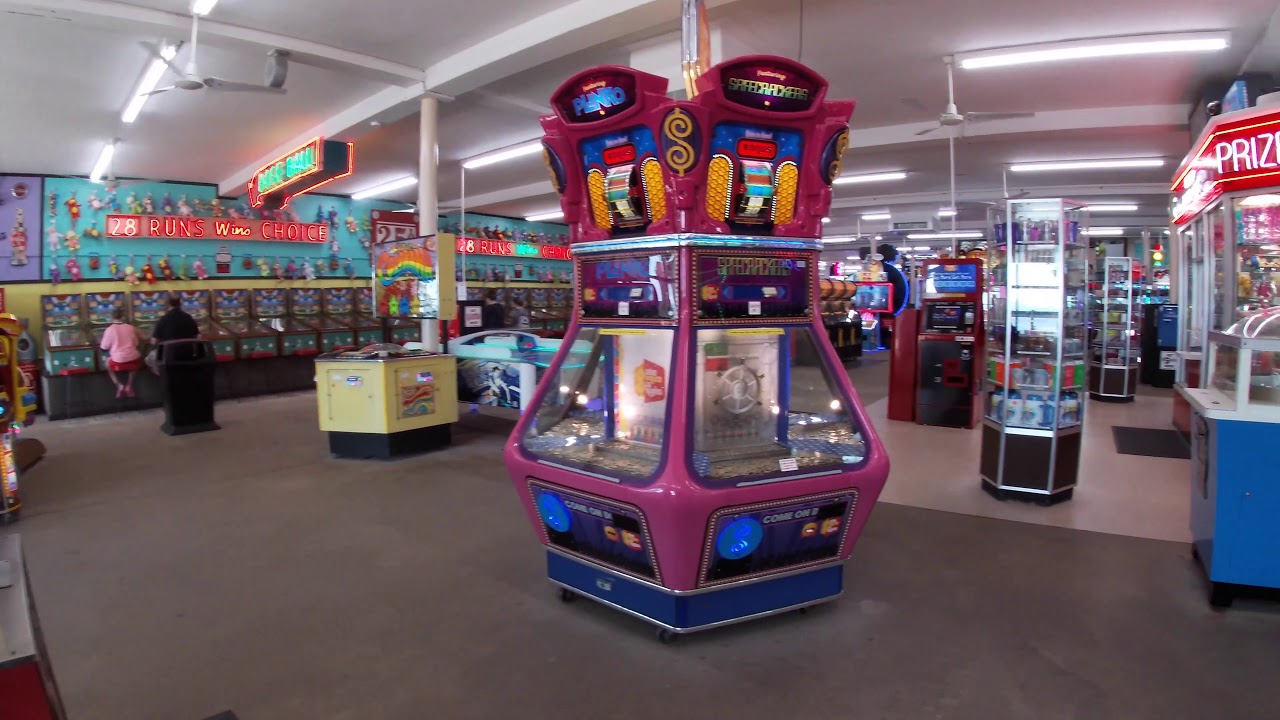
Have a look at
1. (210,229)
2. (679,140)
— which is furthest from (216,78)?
(210,229)

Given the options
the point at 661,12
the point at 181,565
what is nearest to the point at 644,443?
the point at 181,565

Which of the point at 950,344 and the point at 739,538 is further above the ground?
the point at 950,344

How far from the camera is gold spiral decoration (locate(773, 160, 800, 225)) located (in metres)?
3.26

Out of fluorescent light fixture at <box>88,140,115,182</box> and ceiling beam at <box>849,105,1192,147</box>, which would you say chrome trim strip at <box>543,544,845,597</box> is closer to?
ceiling beam at <box>849,105,1192,147</box>

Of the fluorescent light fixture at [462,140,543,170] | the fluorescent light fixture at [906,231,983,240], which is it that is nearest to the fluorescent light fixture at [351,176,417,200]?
the fluorescent light fixture at [462,140,543,170]

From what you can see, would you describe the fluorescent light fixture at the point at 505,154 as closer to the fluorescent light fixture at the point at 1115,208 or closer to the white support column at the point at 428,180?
the white support column at the point at 428,180

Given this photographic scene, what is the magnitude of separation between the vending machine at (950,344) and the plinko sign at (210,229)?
32.5 feet

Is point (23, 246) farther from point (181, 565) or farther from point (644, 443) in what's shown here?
point (644, 443)

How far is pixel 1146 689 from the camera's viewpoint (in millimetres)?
2627

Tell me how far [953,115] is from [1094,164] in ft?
19.7

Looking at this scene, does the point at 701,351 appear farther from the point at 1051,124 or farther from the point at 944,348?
the point at 1051,124

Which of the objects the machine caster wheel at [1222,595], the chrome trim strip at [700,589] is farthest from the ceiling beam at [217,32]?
the machine caster wheel at [1222,595]

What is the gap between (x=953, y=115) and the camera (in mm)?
6605

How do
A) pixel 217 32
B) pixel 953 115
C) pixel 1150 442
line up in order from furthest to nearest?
1. pixel 1150 442
2. pixel 953 115
3. pixel 217 32
